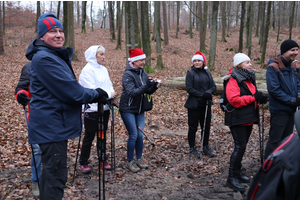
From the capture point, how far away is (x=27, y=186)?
4289 mm

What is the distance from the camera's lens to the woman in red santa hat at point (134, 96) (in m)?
4.95

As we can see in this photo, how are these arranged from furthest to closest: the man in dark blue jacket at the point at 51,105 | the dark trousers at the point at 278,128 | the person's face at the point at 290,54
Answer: the dark trousers at the point at 278,128 < the person's face at the point at 290,54 < the man in dark blue jacket at the point at 51,105

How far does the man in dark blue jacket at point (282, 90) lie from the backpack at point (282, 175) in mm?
3100

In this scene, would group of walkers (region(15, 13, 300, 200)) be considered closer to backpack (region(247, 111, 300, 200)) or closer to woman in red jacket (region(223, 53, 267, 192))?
woman in red jacket (region(223, 53, 267, 192))

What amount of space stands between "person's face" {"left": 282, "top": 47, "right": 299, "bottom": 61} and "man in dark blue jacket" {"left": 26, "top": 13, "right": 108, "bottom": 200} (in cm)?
361

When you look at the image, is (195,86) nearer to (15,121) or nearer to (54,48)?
(54,48)

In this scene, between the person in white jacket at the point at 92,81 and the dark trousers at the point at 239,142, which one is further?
the person in white jacket at the point at 92,81

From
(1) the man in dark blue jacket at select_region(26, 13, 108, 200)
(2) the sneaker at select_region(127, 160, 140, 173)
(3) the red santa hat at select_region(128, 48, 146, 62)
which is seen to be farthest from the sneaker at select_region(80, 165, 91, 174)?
(3) the red santa hat at select_region(128, 48, 146, 62)

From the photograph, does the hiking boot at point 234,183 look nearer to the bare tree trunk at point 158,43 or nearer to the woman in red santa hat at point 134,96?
the woman in red santa hat at point 134,96

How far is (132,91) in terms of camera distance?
488cm

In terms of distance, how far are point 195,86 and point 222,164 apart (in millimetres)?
1857

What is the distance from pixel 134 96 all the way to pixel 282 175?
11.8 ft

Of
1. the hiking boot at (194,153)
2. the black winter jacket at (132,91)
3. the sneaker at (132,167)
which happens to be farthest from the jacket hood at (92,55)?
the hiking boot at (194,153)

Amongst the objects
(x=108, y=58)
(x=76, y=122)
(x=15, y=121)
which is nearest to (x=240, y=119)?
(x=76, y=122)
